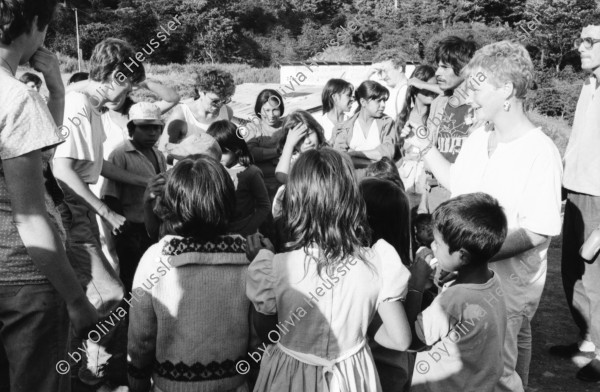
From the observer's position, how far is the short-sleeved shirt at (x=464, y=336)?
86.0 inches

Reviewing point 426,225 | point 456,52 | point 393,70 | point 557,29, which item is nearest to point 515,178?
point 426,225

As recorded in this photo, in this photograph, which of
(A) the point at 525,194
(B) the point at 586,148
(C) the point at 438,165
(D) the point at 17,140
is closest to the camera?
(D) the point at 17,140

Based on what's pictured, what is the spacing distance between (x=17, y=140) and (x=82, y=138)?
4.59ft

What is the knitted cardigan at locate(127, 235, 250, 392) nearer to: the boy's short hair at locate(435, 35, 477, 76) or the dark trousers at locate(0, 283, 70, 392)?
the dark trousers at locate(0, 283, 70, 392)

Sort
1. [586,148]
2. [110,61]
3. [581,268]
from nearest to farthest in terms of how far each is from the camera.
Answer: [110,61] → [586,148] → [581,268]

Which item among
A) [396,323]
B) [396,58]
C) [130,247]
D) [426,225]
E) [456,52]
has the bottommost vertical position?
[130,247]

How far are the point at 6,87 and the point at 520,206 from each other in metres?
2.09

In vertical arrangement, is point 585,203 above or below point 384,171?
below

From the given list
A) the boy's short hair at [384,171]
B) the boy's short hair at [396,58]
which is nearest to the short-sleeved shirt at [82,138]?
the boy's short hair at [384,171]

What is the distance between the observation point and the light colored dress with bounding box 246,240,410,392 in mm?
1960

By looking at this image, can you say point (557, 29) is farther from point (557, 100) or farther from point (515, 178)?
point (515, 178)

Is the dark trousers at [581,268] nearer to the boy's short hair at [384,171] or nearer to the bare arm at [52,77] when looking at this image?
the boy's short hair at [384,171]

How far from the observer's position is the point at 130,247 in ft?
12.1

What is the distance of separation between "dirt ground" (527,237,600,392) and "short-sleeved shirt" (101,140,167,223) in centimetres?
270
